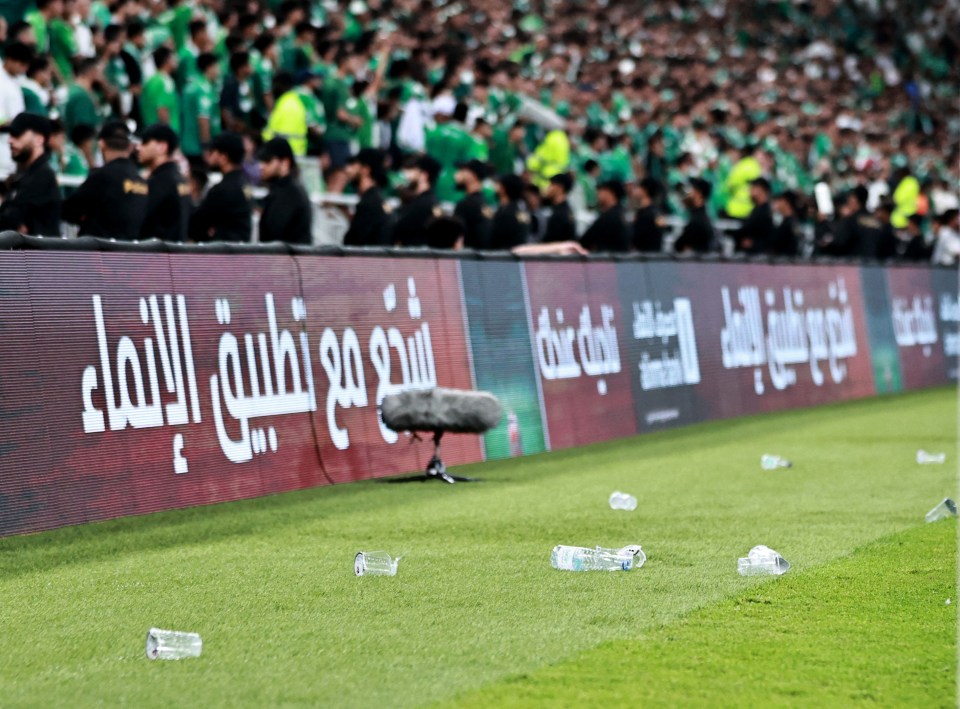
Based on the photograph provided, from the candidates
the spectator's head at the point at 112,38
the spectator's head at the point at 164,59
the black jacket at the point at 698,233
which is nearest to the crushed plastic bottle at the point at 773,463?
the spectator's head at the point at 164,59

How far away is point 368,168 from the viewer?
1611cm

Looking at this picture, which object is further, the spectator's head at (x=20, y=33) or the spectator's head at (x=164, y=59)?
the spectator's head at (x=164, y=59)

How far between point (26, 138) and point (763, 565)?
6966 mm

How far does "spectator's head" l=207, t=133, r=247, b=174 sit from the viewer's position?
521 inches

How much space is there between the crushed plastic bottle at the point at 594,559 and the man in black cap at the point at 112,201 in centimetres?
609

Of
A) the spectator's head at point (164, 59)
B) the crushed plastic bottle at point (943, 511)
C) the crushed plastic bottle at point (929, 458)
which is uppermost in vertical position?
the spectator's head at point (164, 59)

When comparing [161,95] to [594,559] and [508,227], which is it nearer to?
[508,227]

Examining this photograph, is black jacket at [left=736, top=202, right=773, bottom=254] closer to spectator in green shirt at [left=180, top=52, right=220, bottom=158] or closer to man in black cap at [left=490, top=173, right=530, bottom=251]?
man in black cap at [left=490, top=173, right=530, bottom=251]

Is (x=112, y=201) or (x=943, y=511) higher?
(x=112, y=201)

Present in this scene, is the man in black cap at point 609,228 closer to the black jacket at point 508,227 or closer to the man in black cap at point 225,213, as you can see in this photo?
the black jacket at point 508,227

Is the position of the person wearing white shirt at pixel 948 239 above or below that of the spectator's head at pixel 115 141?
below

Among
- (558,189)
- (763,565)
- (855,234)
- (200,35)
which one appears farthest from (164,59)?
(855,234)

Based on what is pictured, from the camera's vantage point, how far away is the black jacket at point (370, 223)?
15.1 meters

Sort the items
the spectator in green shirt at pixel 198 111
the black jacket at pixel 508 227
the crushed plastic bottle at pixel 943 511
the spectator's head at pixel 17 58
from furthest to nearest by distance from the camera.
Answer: the black jacket at pixel 508 227, the spectator in green shirt at pixel 198 111, the spectator's head at pixel 17 58, the crushed plastic bottle at pixel 943 511
